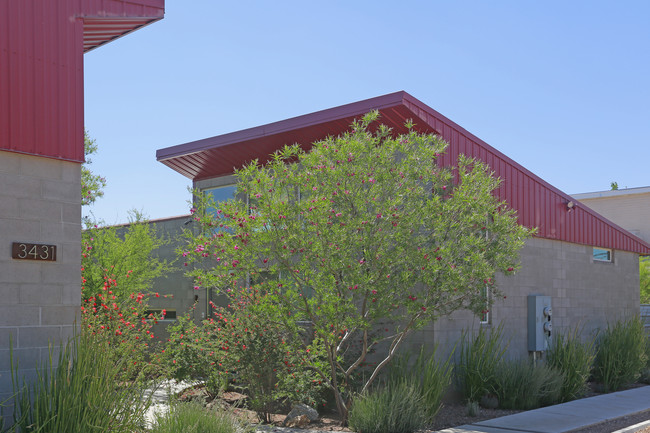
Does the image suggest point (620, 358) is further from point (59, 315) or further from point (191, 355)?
point (59, 315)

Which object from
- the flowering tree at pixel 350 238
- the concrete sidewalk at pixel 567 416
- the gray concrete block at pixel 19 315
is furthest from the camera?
the concrete sidewalk at pixel 567 416

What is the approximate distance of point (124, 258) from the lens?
60.7ft

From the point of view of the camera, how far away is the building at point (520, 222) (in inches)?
511

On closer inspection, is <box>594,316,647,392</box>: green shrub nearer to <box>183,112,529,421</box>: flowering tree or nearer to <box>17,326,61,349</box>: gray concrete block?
<box>183,112,529,421</box>: flowering tree

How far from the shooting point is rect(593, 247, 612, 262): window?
18734 millimetres

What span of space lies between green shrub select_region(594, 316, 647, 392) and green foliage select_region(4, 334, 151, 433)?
35.8ft

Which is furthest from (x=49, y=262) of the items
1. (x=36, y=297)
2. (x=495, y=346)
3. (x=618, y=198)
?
Result: (x=618, y=198)

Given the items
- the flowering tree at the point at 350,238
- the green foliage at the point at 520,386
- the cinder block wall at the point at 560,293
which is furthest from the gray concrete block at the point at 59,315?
the green foliage at the point at 520,386

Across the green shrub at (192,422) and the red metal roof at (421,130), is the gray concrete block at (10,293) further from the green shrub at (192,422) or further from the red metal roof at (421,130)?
the red metal roof at (421,130)

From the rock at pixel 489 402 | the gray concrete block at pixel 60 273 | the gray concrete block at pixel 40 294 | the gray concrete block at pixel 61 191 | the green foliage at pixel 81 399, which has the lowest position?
the rock at pixel 489 402

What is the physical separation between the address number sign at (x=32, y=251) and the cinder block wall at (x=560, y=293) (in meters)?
6.57

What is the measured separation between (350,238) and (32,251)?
388 cm

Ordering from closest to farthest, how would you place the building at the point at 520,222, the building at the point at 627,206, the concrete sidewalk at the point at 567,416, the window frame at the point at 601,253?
the concrete sidewalk at the point at 567,416 → the building at the point at 520,222 → the window frame at the point at 601,253 → the building at the point at 627,206

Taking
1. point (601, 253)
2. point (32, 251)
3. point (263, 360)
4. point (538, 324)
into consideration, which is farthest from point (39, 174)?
point (601, 253)
